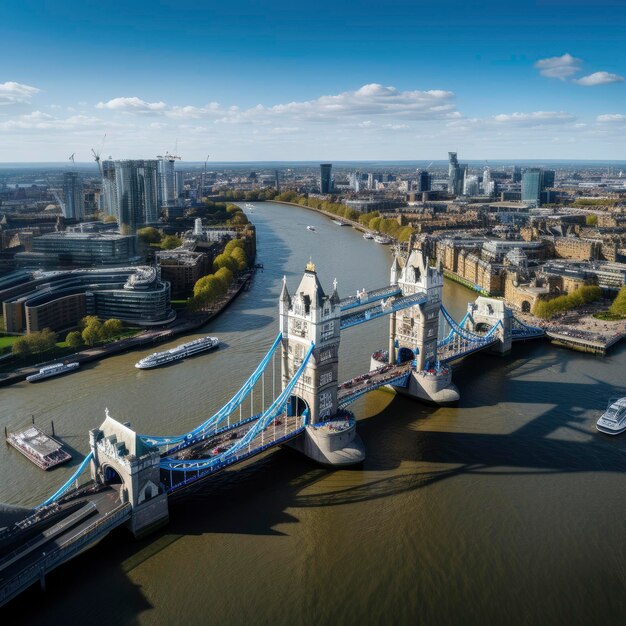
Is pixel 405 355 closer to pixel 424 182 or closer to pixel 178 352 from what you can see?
pixel 178 352

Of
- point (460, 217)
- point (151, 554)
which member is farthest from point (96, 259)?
point (460, 217)

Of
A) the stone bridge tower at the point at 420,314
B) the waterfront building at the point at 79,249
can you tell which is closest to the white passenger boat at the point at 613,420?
the stone bridge tower at the point at 420,314

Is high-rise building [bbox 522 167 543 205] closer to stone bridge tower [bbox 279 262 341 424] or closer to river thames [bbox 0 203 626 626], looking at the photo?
river thames [bbox 0 203 626 626]

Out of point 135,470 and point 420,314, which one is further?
point 420,314

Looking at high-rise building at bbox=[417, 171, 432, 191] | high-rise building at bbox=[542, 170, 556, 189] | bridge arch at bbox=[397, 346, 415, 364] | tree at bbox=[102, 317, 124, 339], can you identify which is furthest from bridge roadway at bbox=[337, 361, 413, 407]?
high-rise building at bbox=[417, 171, 432, 191]

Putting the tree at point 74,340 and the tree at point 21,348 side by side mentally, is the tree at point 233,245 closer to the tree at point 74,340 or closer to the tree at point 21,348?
the tree at point 74,340

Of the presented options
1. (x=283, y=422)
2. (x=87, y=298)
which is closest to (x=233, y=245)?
(x=87, y=298)

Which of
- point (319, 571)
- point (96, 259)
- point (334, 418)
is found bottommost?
point (319, 571)

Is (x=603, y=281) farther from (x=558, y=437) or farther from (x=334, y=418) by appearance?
(x=334, y=418)
